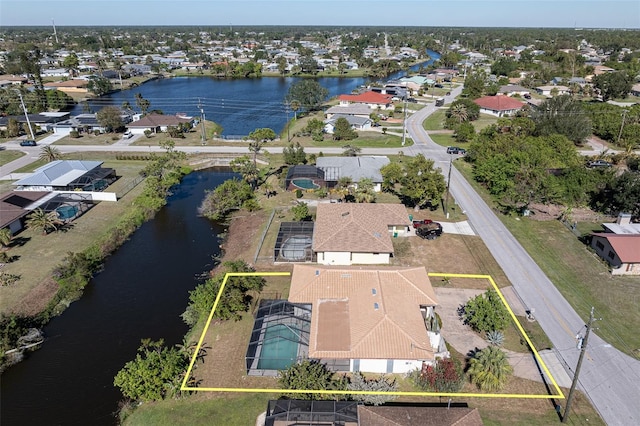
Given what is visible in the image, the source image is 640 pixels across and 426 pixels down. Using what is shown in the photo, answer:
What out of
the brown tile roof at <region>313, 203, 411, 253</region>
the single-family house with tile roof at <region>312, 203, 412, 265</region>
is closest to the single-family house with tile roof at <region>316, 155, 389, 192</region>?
the brown tile roof at <region>313, 203, 411, 253</region>

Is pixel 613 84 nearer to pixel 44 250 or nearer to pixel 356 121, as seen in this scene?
pixel 356 121

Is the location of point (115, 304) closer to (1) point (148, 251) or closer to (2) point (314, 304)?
(1) point (148, 251)

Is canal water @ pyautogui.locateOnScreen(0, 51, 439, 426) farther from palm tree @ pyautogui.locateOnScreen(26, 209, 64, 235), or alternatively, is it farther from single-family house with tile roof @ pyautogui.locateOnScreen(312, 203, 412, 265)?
single-family house with tile roof @ pyautogui.locateOnScreen(312, 203, 412, 265)

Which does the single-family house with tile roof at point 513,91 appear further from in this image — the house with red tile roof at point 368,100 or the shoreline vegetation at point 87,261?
the shoreline vegetation at point 87,261

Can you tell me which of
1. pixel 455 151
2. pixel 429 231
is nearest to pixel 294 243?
pixel 429 231

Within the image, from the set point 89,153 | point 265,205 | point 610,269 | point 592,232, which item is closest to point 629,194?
point 592,232

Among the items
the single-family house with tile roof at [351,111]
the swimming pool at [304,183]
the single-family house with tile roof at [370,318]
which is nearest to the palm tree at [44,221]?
the swimming pool at [304,183]
